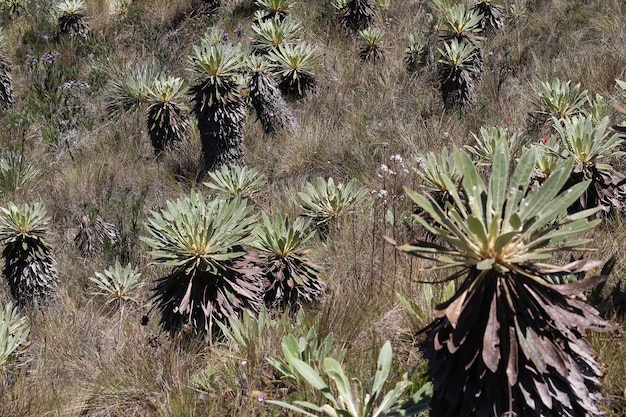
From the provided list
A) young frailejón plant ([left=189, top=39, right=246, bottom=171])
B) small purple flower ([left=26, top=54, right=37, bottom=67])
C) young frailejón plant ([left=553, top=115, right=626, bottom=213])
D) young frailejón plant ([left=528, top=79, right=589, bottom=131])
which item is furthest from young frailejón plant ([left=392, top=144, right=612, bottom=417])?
small purple flower ([left=26, top=54, right=37, bottom=67])

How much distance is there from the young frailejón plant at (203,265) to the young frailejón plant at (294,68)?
183 inches

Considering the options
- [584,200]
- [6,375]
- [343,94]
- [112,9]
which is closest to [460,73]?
[343,94]

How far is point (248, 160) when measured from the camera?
24.5 feet

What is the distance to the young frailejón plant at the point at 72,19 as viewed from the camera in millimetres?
11266

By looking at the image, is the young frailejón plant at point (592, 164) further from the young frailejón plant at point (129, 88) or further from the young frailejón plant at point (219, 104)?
the young frailejón plant at point (129, 88)

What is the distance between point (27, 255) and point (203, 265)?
295cm

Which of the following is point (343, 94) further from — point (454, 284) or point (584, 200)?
point (454, 284)

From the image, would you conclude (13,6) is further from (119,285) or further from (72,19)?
(119,285)

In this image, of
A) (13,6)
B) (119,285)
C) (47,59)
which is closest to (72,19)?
(47,59)

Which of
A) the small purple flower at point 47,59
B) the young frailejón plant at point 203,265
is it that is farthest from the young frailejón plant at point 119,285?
the small purple flower at point 47,59

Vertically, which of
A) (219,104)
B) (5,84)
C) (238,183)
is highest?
(5,84)

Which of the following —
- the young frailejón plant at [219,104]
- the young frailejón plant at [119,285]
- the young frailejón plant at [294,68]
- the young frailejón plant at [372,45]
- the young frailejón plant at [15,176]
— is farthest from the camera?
the young frailejón plant at [372,45]

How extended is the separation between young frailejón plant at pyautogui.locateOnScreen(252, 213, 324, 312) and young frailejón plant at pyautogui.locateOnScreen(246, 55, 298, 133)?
12.6ft

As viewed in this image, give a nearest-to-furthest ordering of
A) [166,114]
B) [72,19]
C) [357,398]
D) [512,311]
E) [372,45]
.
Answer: [512,311]
[357,398]
[166,114]
[372,45]
[72,19]
